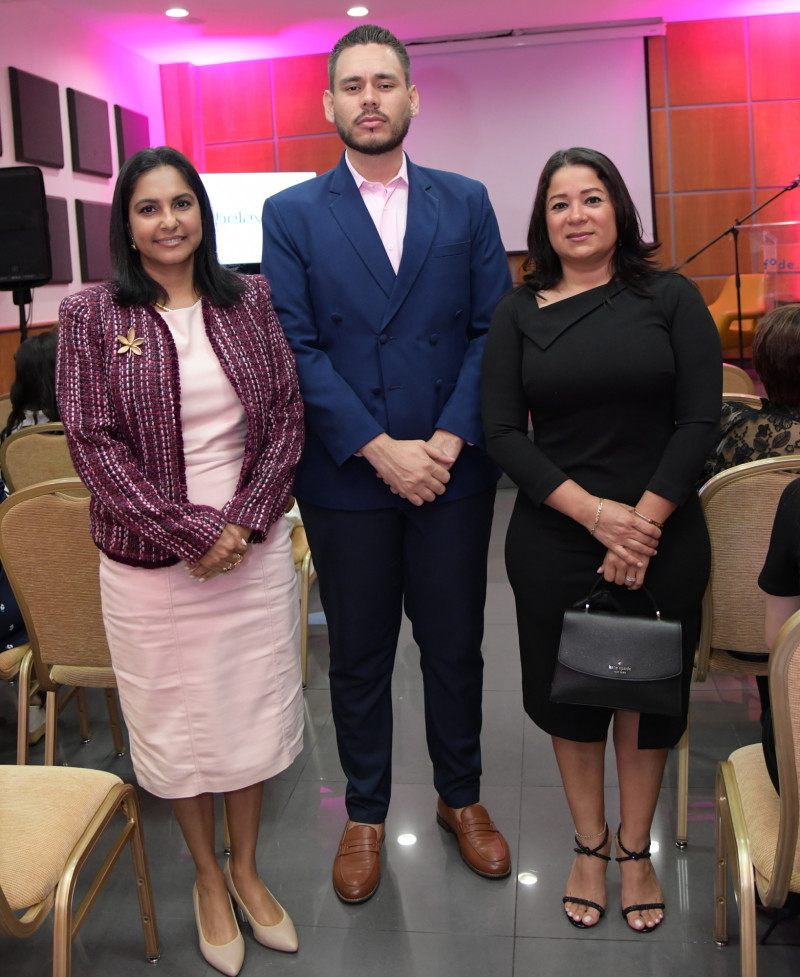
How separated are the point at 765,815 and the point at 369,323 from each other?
1181 millimetres

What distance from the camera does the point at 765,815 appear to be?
1538 millimetres

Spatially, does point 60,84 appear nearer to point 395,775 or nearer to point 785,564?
point 395,775

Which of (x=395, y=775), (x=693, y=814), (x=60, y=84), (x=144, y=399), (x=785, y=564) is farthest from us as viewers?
(x=60, y=84)

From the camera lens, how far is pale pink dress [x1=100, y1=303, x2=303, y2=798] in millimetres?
1806

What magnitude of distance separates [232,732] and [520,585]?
25.5 inches

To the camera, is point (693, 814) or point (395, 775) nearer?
point (693, 814)

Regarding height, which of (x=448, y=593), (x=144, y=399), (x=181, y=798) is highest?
(x=144, y=399)

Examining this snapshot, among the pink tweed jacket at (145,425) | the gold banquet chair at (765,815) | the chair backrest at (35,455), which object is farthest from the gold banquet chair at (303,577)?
the gold banquet chair at (765,815)

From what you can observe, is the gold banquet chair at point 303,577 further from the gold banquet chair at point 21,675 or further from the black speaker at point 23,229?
the black speaker at point 23,229

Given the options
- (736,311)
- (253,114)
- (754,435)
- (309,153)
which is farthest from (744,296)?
(754,435)

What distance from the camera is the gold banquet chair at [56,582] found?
215 centimetres

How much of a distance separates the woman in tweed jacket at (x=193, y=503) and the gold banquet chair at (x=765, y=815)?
871 millimetres

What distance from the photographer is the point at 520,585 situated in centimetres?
192

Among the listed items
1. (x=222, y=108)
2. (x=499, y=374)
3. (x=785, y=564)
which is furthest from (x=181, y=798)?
(x=222, y=108)
